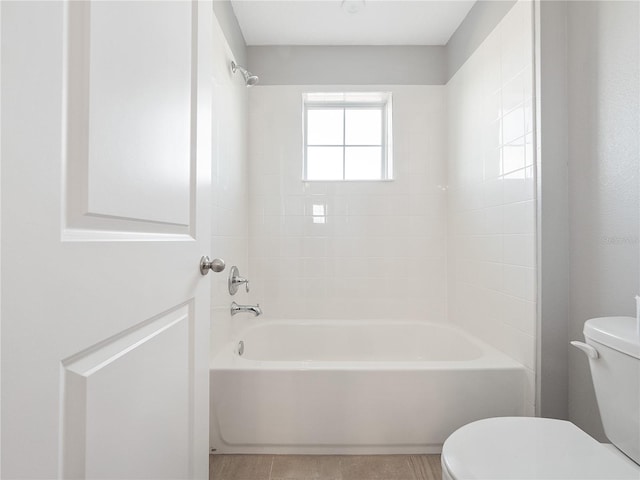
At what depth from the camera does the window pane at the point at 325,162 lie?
2.68 metres

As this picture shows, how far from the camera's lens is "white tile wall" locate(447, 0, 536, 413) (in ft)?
5.36

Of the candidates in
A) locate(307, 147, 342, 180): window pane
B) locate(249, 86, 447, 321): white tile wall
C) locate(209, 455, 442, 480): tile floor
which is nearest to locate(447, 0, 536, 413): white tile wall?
locate(249, 86, 447, 321): white tile wall

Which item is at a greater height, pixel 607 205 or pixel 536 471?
pixel 607 205

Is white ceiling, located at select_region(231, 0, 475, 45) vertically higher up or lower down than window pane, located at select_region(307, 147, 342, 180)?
higher up

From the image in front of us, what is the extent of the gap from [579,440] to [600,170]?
975 millimetres

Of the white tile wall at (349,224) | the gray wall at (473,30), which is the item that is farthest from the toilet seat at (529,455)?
the gray wall at (473,30)

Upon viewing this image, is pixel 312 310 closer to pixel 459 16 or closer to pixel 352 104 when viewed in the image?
pixel 352 104

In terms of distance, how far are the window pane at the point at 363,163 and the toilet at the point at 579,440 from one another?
182 cm

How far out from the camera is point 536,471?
875 mm

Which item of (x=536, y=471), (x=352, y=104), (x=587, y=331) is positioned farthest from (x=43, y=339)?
(x=352, y=104)

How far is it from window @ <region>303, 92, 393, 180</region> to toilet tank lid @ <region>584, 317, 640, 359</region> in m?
1.78

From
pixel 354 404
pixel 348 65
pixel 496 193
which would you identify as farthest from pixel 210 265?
pixel 348 65

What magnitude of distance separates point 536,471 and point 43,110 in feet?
3.94

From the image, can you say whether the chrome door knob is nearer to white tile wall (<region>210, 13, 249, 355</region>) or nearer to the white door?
the white door
